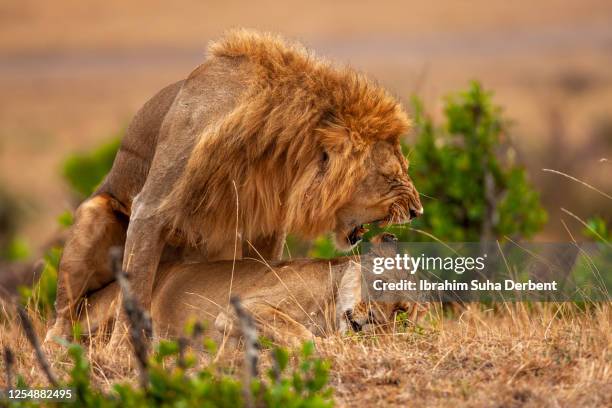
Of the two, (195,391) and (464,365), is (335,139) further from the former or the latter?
(195,391)

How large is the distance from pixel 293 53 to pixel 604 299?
1928mm

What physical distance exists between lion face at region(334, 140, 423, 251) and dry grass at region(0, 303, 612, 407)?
55cm

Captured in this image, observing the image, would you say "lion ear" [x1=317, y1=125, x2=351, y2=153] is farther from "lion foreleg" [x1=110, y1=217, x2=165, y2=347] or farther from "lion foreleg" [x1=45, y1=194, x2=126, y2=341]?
"lion foreleg" [x1=45, y1=194, x2=126, y2=341]

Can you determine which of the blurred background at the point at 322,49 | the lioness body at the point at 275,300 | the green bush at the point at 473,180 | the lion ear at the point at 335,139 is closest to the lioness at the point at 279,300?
the lioness body at the point at 275,300

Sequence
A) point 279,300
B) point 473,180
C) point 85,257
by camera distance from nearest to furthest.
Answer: point 279,300 → point 85,257 → point 473,180

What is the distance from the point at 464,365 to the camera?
450cm

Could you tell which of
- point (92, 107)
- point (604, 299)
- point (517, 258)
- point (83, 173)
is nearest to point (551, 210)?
point (83, 173)

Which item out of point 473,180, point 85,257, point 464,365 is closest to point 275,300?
point 464,365

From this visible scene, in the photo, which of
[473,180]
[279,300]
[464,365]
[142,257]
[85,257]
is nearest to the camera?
[464,365]

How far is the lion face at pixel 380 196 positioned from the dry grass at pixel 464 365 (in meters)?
0.55

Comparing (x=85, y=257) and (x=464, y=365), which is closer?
(x=464, y=365)

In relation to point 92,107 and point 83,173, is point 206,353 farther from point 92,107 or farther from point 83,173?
point 92,107

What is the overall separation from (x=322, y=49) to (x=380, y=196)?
17.3 m

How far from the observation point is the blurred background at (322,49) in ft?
66.5
